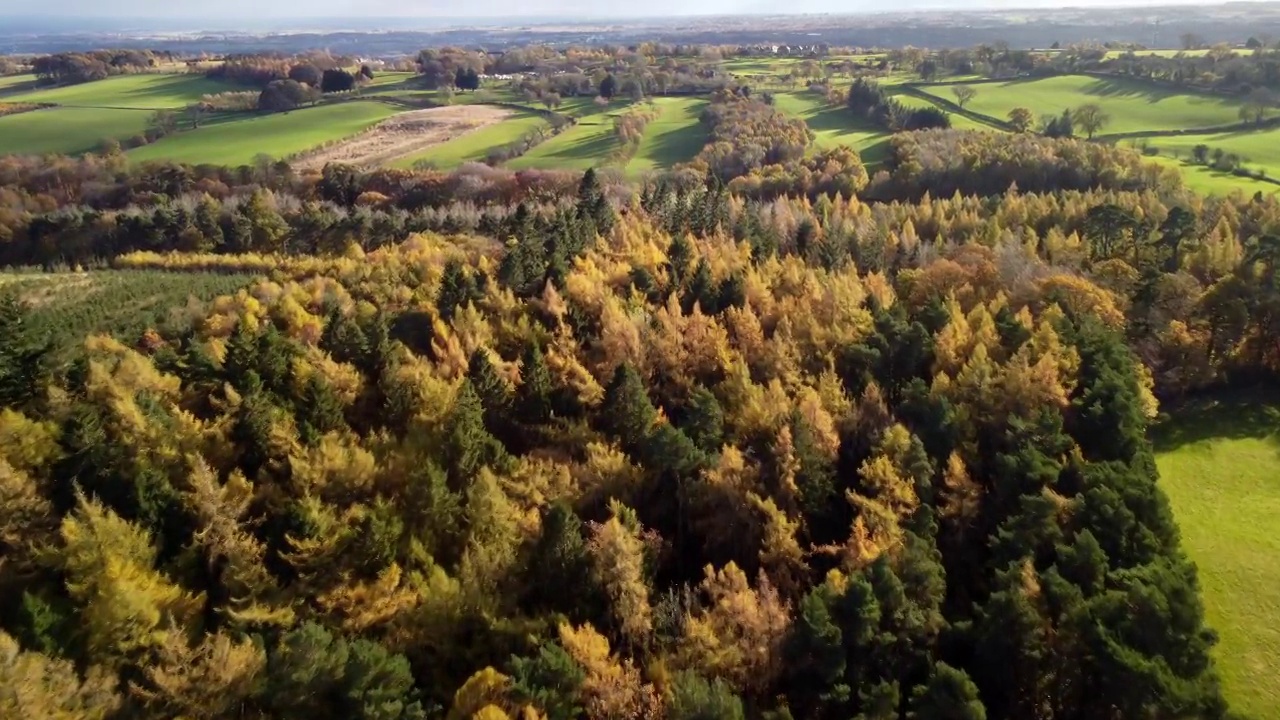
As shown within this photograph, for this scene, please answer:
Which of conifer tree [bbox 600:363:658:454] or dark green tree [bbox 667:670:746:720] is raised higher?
conifer tree [bbox 600:363:658:454]

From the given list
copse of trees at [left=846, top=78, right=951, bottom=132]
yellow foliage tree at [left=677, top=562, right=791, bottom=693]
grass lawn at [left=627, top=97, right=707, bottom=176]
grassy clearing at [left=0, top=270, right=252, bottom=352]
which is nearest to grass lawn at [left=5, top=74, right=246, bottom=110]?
grass lawn at [left=627, top=97, right=707, bottom=176]

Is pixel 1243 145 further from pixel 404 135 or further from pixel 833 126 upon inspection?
pixel 404 135

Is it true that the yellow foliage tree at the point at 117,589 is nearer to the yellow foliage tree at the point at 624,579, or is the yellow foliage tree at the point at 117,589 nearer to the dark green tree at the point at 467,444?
the dark green tree at the point at 467,444

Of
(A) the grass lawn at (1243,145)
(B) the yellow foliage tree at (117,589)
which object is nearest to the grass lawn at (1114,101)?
(A) the grass lawn at (1243,145)

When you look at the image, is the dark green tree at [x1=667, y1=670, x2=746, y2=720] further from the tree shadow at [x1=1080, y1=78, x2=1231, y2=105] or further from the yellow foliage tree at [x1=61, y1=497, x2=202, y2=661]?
the tree shadow at [x1=1080, y1=78, x2=1231, y2=105]

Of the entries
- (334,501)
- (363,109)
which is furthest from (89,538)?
(363,109)

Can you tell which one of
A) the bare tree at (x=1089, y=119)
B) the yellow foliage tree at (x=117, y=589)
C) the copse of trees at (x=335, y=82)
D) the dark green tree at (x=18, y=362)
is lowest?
the yellow foliage tree at (x=117, y=589)

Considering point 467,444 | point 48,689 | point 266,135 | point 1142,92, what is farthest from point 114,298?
point 1142,92
